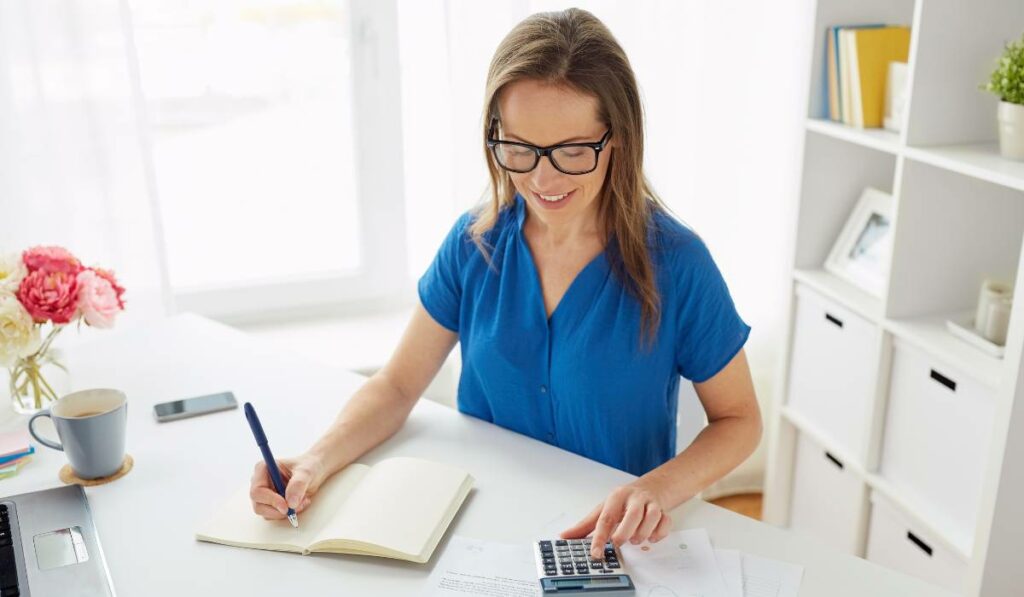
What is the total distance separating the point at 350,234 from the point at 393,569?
1626 millimetres

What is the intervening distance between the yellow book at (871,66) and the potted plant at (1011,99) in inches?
12.8


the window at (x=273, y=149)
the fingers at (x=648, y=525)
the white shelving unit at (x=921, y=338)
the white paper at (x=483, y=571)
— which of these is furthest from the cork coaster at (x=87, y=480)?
the white shelving unit at (x=921, y=338)

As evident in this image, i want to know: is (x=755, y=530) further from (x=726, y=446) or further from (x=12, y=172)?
(x=12, y=172)

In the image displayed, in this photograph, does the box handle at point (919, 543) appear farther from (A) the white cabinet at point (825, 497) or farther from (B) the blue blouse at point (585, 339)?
(B) the blue blouse at point (585, 339)

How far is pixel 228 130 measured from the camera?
250 cm

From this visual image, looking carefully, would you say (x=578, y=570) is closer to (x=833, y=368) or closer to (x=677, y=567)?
(x=677, y=567)

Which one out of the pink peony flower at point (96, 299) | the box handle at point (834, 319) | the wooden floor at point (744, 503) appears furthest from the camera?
the wooden floor at point (744, 503)

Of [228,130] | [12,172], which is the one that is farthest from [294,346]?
[12,172]

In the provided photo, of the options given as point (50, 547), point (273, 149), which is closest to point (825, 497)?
point (273, 149)

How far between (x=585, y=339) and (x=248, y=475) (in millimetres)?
526

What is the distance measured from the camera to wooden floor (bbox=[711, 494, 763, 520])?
8.97ft

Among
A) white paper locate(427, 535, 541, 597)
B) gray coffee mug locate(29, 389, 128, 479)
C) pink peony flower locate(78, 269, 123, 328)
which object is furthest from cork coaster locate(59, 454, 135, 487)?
white paper locate(427, 535, 541, 597)

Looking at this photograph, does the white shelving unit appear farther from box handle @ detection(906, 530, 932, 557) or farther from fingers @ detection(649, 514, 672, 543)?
fingers @ detection(649, 514, 672, 543)

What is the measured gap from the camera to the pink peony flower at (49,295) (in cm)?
143
